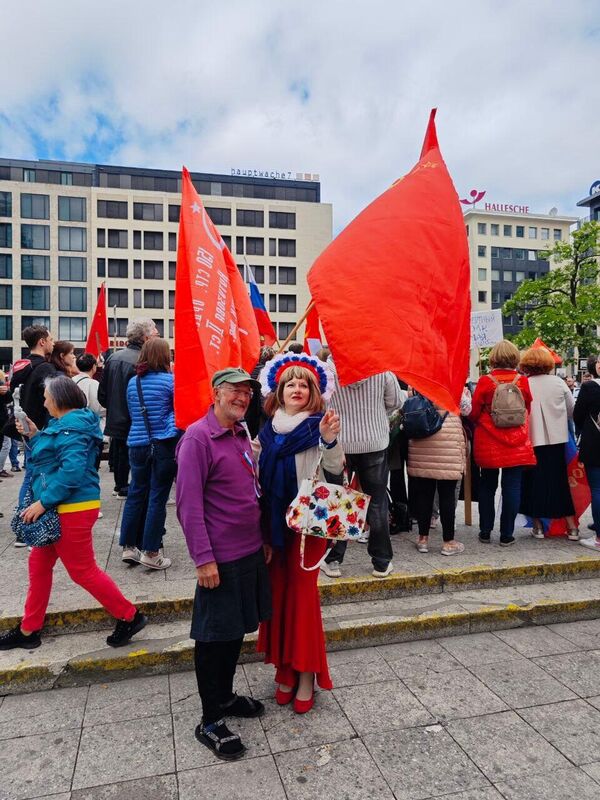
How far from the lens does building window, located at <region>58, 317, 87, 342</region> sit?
5947 centimetres

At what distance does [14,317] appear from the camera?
191ft

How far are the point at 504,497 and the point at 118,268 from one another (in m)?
60.7

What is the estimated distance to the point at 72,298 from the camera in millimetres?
59594

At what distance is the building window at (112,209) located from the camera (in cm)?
6012

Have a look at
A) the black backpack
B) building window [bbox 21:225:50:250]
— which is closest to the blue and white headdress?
the black backpack

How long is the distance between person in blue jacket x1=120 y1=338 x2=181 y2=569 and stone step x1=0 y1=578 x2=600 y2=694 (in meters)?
0.89

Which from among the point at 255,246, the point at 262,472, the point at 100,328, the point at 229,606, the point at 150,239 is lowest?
the point at 229,606

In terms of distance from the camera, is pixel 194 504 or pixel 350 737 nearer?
pixel 194 504

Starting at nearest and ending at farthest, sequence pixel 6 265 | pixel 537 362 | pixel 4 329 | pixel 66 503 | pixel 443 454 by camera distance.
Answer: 1. pixel 66 503
2. pixel 443 454
3. pixel 537 362
4. pixel 4 329
5. pixel 6 265

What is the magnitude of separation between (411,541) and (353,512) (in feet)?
9.50

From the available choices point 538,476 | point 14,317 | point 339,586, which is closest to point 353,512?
point 339,586

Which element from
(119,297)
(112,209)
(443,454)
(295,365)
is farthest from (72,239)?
(295,365)

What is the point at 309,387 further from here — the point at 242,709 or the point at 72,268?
the point at 72,268

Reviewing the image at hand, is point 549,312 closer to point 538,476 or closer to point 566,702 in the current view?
point 538,476
